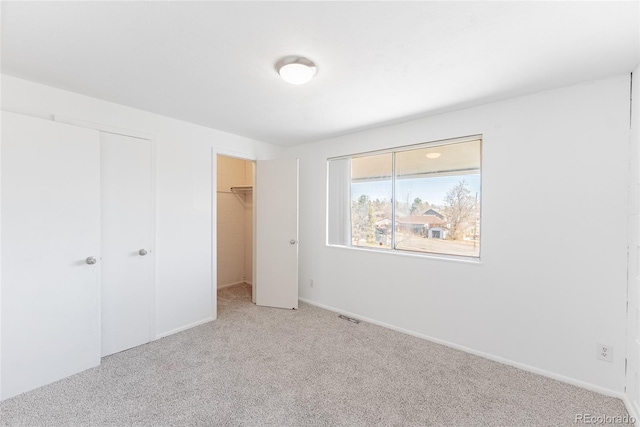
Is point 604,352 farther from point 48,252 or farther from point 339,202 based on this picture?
point 48,252

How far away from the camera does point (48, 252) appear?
203 centimetres

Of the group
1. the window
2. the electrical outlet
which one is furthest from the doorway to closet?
the electrical outlet

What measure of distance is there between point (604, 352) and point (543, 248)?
2.73 feet

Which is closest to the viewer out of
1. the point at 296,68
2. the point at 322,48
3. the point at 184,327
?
the point at 322,48

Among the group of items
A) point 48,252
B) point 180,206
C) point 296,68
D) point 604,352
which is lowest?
point 604,352

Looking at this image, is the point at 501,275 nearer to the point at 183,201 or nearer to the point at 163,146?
the point at 183,201

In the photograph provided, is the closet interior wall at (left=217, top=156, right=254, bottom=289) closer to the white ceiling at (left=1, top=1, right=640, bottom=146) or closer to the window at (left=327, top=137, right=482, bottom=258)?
the window at (left=327, top=137, right=482, bottom=258)

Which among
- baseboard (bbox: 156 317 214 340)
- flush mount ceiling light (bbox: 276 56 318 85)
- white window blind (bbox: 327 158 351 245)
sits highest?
flush mount ceiling light (bbox: 276 56 318 85)

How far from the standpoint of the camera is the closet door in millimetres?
2414

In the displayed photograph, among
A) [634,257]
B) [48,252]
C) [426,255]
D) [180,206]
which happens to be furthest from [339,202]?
[48,252]

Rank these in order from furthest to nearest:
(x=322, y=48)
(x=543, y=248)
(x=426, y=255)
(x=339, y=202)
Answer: (x=339, y=202)
(x=426, y=255)
(x=543, y=248)
(x=322, y=48)

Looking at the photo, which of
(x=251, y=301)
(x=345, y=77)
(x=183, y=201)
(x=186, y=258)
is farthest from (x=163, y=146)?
(x=251, y=301)

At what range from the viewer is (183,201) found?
2.99 m

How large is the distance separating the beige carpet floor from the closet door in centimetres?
25
